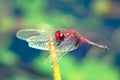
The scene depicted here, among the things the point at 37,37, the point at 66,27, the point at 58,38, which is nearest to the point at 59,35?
the point at 58,38

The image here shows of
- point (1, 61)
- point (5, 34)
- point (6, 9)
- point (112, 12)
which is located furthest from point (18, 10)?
point (112, 12)

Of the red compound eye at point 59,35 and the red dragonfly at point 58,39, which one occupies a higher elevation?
the red compound eye at point 59,35

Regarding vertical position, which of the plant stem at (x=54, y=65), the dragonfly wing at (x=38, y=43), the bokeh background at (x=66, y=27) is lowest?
the bokeh background at (x=66, y=27)

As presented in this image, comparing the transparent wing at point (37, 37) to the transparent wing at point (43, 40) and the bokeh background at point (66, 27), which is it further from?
the bokeh background at point (66, 27)

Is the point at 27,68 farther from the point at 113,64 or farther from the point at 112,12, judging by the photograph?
the point at 112,12

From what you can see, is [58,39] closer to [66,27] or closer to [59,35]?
[59,35]

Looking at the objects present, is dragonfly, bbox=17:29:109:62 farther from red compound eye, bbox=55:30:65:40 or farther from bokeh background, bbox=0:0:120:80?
bokeh background, bbox=0:0:120:80

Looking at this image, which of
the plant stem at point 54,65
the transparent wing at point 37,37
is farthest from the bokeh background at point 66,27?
the plant stem at point 54,65
